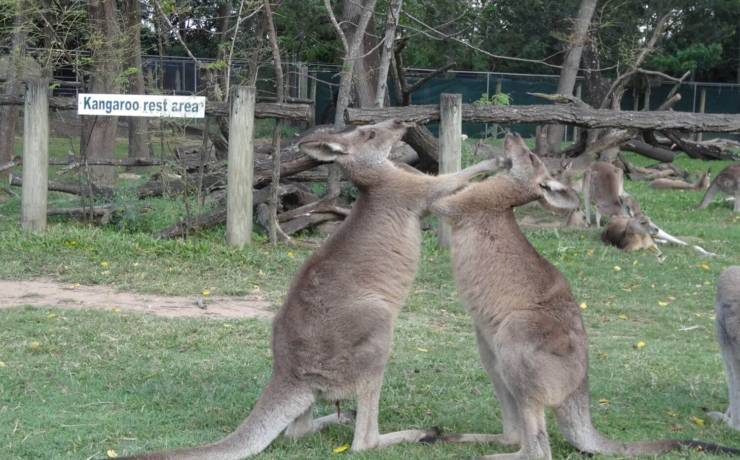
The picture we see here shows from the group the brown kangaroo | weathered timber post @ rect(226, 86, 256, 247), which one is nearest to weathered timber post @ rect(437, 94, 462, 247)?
weathered timber post @ rect(226, 86, 256, 247)

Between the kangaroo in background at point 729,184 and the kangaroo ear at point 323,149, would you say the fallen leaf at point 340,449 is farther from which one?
the kangaroo in background at point 729,184

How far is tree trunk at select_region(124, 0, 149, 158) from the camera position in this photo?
14.4m

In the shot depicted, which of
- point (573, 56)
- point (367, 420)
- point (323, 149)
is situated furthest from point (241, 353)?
point (573, 56)

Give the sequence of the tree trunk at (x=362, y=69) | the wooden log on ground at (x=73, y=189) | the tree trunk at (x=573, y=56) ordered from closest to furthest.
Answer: the wooden log on ground at (x=73, y=189)
the tree trunk at (x=362, y=69)
the tree trunk at (x=573, y=56)

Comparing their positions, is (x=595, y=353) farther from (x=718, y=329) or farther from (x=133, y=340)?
(x=133, y=340)

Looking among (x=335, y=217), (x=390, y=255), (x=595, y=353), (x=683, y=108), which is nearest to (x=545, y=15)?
(x=683, y=108)

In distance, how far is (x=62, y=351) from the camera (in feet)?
23.0

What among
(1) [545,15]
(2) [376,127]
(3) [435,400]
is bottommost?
(3) [435,400]

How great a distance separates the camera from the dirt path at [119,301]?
28.0ft

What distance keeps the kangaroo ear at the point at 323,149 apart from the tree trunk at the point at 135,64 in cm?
691

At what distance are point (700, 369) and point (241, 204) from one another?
18.5ft

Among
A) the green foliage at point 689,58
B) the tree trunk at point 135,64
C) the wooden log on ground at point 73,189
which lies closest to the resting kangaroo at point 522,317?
the tree trunk at point 135,64

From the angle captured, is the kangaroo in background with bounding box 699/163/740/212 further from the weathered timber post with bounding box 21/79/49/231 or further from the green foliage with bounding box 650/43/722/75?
the green foliage with bounding box 650/43/722/75

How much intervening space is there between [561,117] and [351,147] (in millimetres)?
5964
